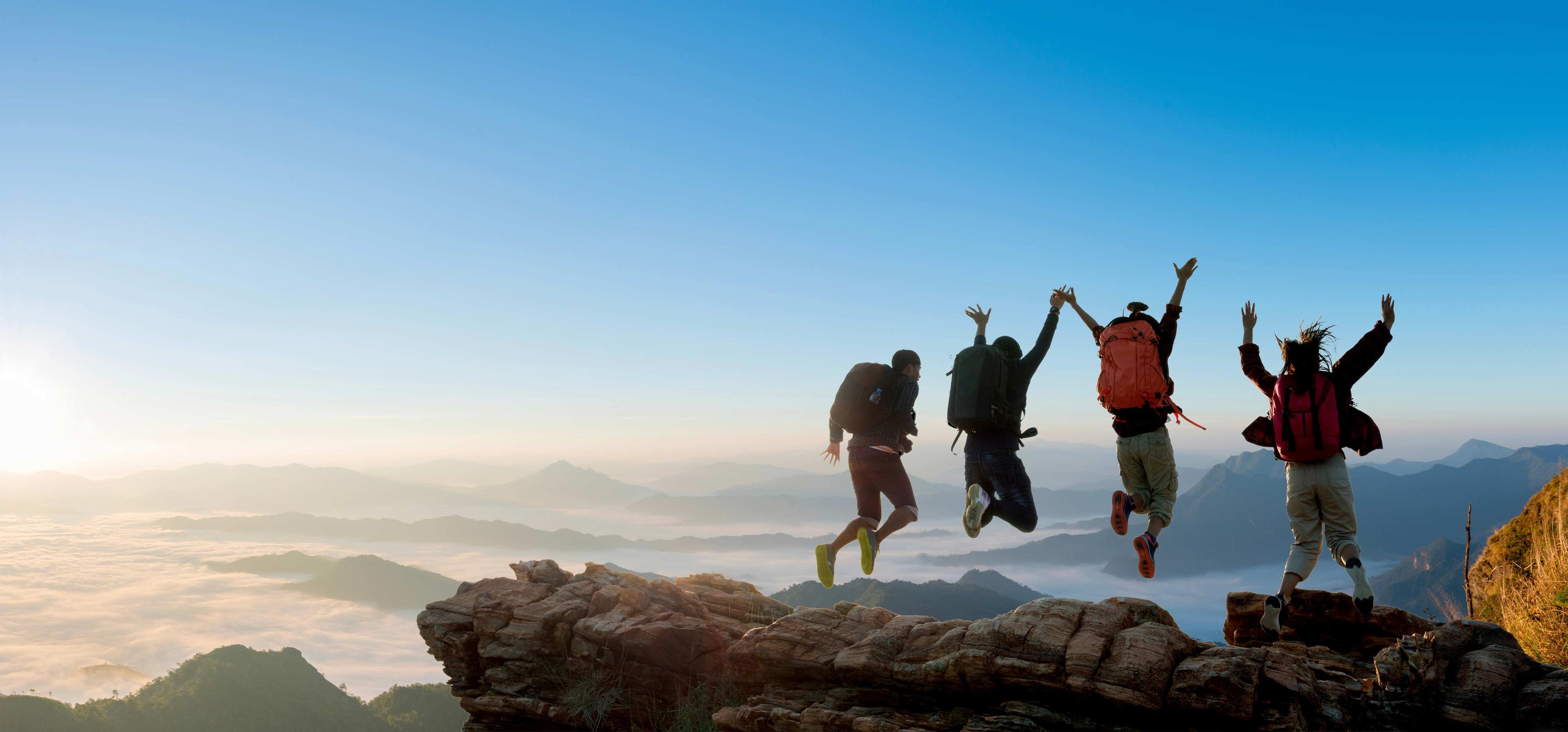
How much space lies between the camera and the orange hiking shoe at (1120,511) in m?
11.7

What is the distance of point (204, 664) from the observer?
152 metres

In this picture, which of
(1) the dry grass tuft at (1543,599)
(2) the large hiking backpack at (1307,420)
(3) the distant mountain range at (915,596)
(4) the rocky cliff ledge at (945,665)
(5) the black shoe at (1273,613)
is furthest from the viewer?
(3) the distant mountain range at (915,596)

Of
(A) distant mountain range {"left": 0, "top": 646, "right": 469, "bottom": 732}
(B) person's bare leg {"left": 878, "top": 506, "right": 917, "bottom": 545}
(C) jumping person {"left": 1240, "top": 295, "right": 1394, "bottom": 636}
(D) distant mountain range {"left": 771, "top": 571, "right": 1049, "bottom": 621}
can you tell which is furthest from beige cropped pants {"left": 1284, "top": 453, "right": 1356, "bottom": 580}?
(A) distant mountain range {"left": 0, "top": 646, "right": 469, "bottom": 732}

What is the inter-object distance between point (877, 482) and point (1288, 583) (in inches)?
249

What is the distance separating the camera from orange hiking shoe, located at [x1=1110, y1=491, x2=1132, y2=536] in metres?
11.7

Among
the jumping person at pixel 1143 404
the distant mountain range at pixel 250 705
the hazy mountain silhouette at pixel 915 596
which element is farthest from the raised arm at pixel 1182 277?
the distant mountain range at pixel 250 705

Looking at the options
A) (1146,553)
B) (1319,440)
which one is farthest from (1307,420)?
(1146,553)

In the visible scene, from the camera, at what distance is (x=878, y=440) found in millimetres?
13859

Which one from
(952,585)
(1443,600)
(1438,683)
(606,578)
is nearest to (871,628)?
(606,578)

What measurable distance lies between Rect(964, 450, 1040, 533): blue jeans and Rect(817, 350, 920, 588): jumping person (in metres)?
1.37

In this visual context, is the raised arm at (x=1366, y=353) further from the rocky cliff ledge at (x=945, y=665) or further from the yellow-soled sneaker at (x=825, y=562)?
the yellow-soled sneaker at (x=825, y=562)

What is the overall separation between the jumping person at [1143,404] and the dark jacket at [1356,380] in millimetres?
1576

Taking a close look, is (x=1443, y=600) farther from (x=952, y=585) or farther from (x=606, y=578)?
(x=952, y=585)

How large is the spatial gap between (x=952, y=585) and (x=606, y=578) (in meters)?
149
